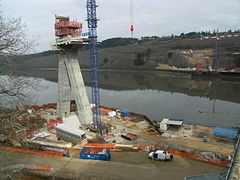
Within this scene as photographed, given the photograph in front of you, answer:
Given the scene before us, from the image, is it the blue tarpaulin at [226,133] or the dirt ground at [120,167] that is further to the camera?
the blue tarpaulin at [226,133]

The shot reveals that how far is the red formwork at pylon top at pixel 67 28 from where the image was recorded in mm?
23487

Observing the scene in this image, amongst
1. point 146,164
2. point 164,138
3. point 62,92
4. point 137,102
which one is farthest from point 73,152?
point 137,102

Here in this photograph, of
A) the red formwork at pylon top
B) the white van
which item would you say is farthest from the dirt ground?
the red formwork at pylon top

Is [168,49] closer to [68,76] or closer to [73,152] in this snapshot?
[68,76]

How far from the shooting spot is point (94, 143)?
59.8 ft

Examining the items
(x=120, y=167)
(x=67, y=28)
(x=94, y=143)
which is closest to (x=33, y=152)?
(x=94, y=143)

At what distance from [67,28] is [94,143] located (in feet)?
45.4

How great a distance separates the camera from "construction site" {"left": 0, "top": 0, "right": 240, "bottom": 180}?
12106 millimetres

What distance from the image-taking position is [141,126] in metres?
24.5

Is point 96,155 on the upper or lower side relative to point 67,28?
lower

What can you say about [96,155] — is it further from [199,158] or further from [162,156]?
[199,158]

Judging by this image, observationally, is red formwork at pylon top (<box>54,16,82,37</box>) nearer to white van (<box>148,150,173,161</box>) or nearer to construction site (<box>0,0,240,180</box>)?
construction site (<box>0,0,240,180</box>)

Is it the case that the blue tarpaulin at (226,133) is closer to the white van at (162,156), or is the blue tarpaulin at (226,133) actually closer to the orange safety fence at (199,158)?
the orange safety fence at (199,158)

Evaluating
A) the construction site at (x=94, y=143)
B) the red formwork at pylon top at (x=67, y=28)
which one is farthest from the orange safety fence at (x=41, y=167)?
the red formwork at pylon top at (x=67, y=28)
